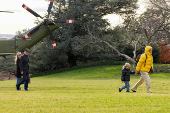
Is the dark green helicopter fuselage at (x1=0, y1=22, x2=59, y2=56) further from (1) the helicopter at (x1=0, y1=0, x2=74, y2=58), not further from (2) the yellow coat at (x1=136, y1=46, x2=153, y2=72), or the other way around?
(2) the yellow coat at (x1=136, y1=46, x2=153, y2=72)

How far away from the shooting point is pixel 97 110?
722 centimetres

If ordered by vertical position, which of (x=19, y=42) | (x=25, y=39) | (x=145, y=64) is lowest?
(x=145, y=64)

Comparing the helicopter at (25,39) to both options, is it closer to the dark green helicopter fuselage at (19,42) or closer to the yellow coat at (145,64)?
the dark green helicopter fuselage at (19,42)

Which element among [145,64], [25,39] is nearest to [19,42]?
[25,39]

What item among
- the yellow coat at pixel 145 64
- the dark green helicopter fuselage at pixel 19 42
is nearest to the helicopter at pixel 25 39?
the dark green helicopter fuselage at pixel 19 42

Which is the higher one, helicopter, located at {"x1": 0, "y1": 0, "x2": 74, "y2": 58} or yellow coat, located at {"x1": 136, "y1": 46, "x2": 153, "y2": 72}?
helicopter, located at {"x1": 0, "y1": 0, "x2": 74, "y2": 58}

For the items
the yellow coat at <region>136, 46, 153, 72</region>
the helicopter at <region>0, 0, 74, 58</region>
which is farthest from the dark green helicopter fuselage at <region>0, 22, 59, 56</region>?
the yellow coat at <region>136, 46, 153, 72</region>

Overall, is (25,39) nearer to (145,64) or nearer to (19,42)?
(19,42)

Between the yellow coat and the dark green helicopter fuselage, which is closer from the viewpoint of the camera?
the yellow coat

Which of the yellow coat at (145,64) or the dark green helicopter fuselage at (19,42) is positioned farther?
the dark green helicopter fuselage at (19,42)

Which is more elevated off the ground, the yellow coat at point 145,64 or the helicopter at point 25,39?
the helicopter at point 25,39

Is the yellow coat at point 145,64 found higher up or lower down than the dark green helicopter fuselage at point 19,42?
lower down

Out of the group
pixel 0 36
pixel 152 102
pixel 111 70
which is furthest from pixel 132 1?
pixel 152 102

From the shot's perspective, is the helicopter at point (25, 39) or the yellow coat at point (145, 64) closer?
the yellow coat at point (145, 64)
